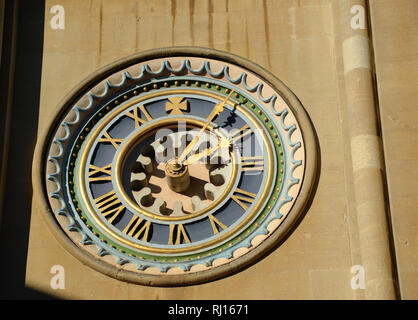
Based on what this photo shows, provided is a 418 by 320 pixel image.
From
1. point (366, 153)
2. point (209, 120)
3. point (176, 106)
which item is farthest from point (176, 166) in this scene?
point (366, 153)

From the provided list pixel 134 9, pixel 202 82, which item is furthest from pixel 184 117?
pixel 134 9

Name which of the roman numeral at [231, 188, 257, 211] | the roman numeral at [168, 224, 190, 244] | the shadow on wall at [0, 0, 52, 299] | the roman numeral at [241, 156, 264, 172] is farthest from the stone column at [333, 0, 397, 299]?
the shadow on wall at [0, 0, 52, 299]

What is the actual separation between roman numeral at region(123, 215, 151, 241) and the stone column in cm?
225

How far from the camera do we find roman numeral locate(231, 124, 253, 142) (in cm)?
1448

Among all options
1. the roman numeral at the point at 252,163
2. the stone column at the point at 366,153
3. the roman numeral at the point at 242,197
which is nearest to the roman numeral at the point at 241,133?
the roman numeral at the point at 252,163

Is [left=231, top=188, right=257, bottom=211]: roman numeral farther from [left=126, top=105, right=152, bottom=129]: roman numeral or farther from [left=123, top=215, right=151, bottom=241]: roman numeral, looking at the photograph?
[left=126, top=105, right=152, bottom=129]: roman numeral

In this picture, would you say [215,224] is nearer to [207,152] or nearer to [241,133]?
[207,152]

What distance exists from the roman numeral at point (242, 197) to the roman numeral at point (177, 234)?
67 cm

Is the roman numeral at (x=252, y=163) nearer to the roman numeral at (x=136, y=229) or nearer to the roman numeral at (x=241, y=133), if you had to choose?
the roman numeral at (x=241, y=133)

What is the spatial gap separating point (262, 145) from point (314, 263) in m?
1.58

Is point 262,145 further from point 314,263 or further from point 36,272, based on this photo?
point 36,272

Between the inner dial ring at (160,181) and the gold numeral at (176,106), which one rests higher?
the gold numeral at (176,106)

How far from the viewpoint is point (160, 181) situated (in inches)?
576

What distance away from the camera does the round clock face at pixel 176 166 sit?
13727mm
